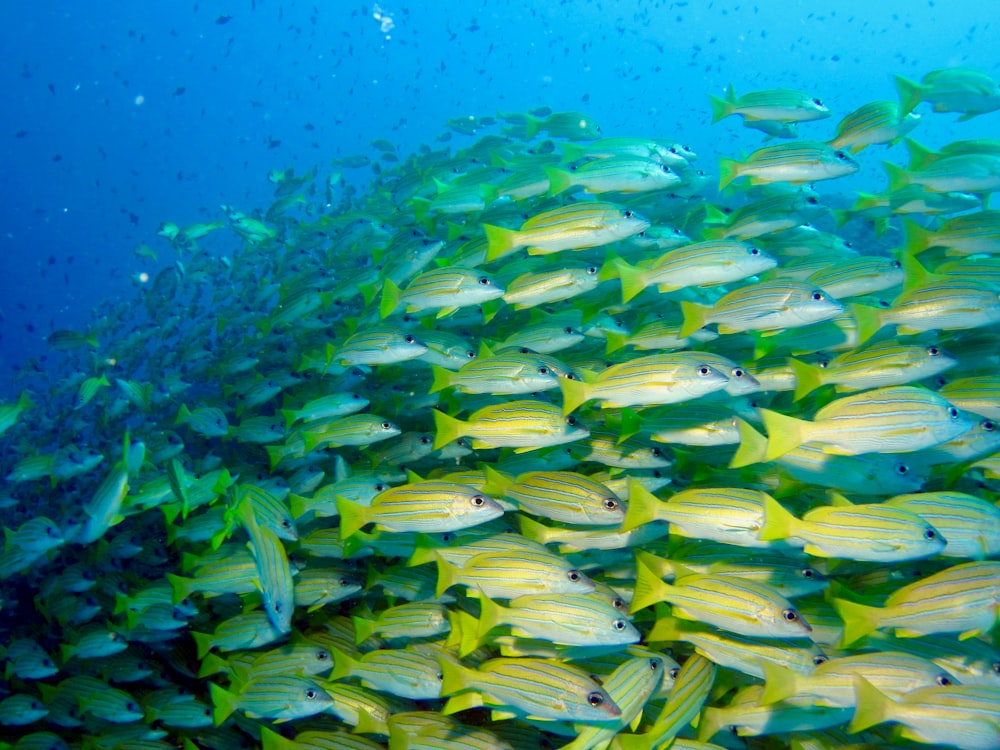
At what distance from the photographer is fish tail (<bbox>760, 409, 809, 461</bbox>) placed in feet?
9.47

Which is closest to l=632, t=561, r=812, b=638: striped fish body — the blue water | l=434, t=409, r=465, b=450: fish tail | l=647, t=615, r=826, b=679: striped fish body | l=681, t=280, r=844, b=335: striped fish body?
l=647, t=615, r=826, b=679: striped fish body

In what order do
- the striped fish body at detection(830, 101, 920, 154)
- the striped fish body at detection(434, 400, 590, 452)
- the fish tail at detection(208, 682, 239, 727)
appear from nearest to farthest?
the striped fish body at detection(434, 400, 590, 452), the fish tail at detection(208, 682, 239, 727), the striped fish body at detection(830, 101, 920, 154)

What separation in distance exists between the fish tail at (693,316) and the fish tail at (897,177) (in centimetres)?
250

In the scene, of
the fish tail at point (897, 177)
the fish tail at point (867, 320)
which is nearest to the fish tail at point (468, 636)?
the fish tail at point (867, 320)

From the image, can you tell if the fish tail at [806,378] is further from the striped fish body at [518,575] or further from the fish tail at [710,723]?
the fish tail at [710,723]

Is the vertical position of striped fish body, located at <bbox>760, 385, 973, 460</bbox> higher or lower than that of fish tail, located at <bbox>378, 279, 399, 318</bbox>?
lower

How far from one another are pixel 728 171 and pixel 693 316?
1.82m

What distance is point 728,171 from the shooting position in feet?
16.5

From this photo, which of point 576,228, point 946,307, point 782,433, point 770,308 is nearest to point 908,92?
point 946,307

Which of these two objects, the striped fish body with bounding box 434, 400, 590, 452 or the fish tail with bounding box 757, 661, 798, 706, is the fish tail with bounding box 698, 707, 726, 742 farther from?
the striped fish body with bounding box 434, 400, 590, 452

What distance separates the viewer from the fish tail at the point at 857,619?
2766mm

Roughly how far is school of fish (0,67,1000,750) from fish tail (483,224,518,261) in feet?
0.09

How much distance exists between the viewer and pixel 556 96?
119m

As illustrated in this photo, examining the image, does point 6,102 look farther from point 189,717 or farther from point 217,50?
point 189,717
